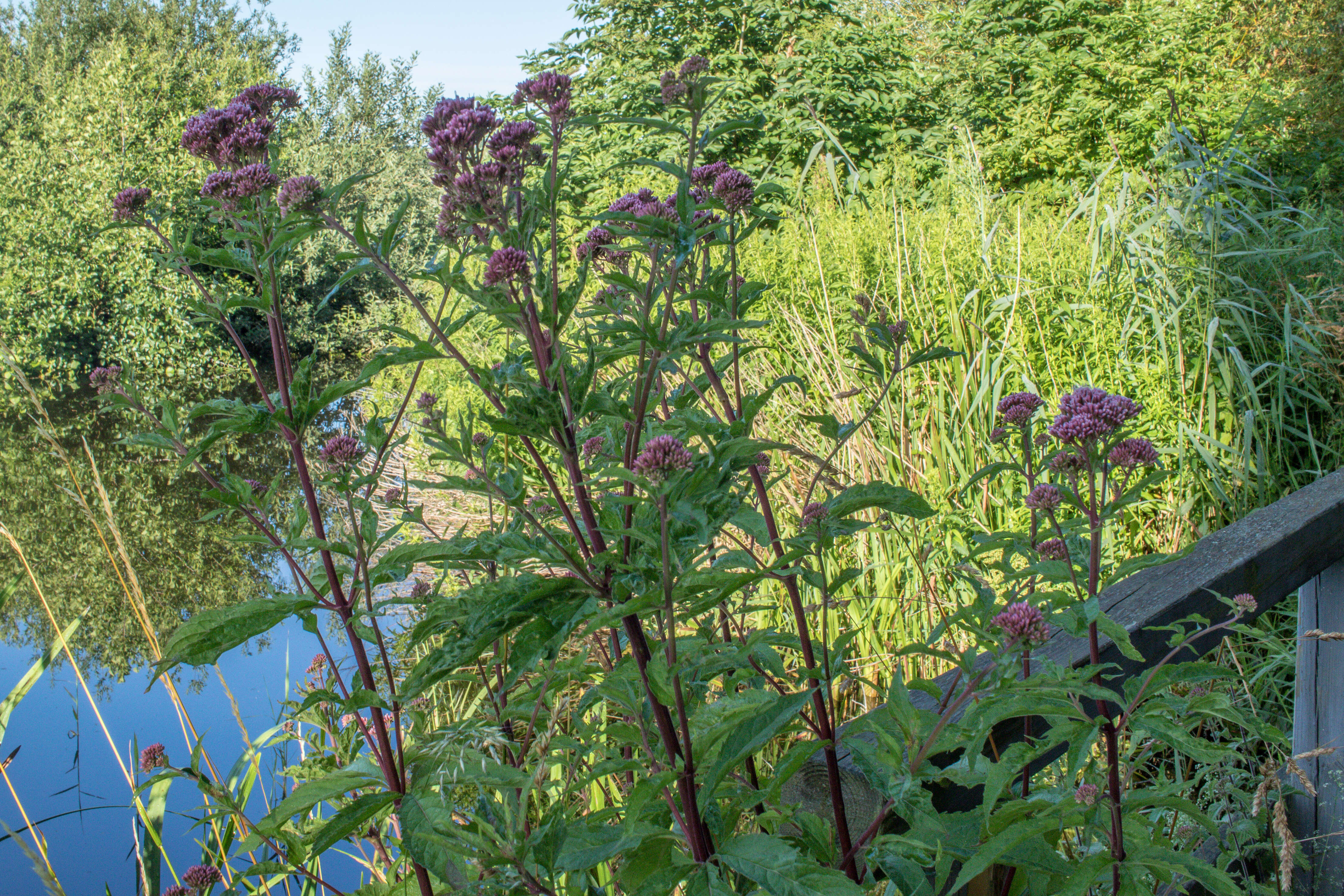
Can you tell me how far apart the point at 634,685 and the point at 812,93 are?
10.3m

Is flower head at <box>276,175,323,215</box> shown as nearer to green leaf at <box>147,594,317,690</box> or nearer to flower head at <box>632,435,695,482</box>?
green leaf at <box>147,594,317,690</box>

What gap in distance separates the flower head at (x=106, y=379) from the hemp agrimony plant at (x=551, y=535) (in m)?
0.25

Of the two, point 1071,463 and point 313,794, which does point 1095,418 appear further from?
point 313,794

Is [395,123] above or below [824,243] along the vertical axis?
above

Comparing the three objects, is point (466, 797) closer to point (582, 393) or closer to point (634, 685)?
point (634, 685)

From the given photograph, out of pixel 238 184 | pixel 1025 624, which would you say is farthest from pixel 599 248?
pixel 1025 624

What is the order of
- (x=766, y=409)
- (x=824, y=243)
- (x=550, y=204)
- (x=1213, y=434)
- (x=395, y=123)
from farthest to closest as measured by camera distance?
(x=395, y=123), (x=824, y=243), (x=766, y=409), (x=1213, y=434), (x=550, y=204)

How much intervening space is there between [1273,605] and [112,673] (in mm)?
6068

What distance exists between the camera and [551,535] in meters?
0.76

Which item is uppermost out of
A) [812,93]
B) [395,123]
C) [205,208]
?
[395,123]

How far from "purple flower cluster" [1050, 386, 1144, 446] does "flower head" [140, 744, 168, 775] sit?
148 cm

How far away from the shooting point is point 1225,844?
150 centimetres

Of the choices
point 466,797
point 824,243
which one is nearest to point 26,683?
point 466,797

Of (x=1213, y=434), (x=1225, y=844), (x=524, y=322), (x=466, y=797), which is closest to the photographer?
(x=524, y=322)
